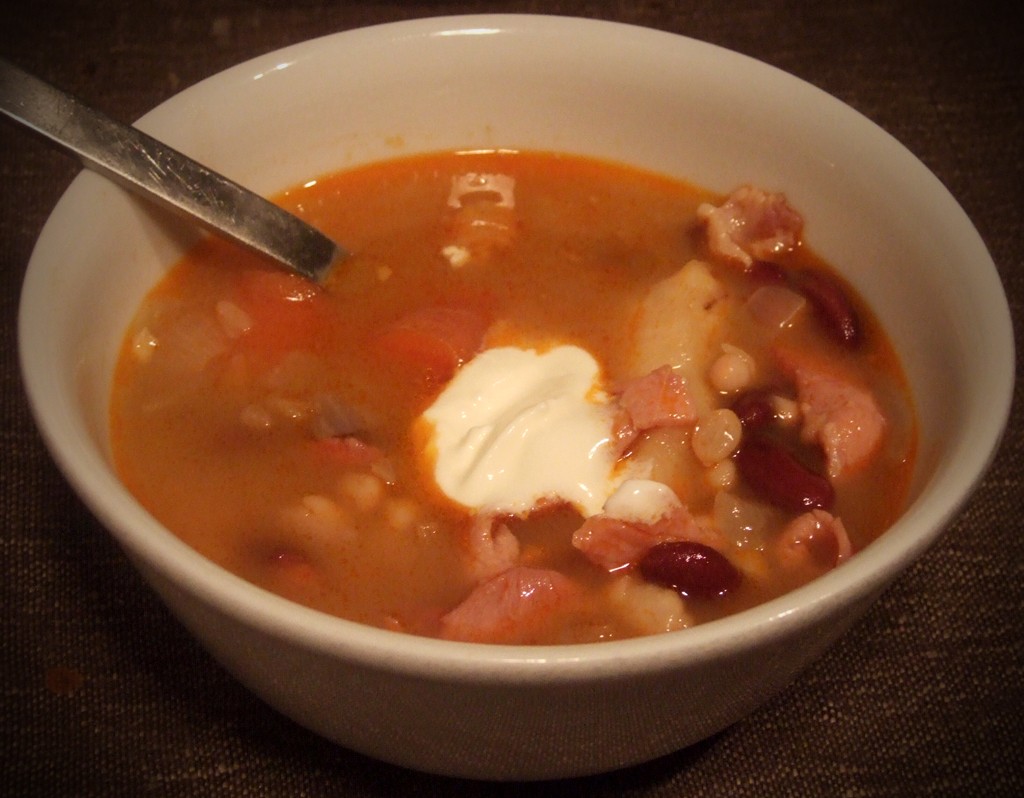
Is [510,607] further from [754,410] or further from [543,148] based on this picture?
[543,148]

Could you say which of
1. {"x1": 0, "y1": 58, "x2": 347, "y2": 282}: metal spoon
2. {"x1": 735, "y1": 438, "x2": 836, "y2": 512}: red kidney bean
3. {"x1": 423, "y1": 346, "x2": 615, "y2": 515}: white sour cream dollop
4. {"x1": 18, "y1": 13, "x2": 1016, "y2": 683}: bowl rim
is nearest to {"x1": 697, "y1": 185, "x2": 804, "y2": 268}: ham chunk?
{"x1": 423, "y1": 346, "x2": 615, "y2": 515}: white sour cream dollop

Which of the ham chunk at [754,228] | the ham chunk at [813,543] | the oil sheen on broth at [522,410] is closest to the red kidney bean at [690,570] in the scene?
the oil sheen on broth at [522,410]

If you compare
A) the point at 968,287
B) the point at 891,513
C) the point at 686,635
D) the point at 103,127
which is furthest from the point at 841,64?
the point at 686,635

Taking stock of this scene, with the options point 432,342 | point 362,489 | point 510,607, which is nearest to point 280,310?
point 432,342

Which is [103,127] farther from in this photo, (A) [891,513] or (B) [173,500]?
(A) [891,513]

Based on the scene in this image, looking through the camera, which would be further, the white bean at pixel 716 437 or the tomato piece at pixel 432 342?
the tomato piece at pixel 432 342

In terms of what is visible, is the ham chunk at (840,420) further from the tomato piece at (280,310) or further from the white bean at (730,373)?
the tomato piece at (280,310)
